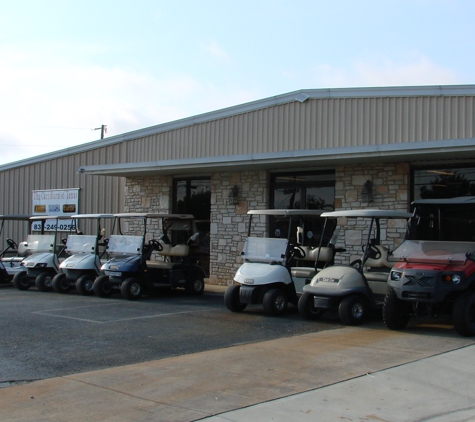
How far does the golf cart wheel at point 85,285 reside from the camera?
45.4ft

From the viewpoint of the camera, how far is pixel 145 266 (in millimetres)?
13469

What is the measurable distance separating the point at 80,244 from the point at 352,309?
24.7 ft

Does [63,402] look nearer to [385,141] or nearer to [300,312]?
[300,312]

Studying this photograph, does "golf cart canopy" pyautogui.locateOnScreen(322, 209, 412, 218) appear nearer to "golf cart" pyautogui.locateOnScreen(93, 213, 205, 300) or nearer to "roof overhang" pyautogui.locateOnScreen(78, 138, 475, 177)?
"roof overhang" pyautogui.locateOnScreen(78, 138, 475, 177)

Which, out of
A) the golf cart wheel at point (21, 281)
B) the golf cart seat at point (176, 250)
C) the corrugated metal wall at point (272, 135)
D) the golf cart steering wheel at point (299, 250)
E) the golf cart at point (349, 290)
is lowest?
the golf cart wheel at point (21, 281)

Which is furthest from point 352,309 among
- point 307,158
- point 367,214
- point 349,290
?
point 307,158

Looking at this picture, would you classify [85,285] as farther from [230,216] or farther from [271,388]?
[271,388]

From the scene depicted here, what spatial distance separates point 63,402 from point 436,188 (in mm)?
10050

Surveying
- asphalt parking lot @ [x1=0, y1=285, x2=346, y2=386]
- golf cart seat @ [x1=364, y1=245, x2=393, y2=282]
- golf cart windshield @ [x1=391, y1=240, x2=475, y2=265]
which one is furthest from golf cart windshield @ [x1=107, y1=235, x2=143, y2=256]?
golf cart windshield @ [x1=391, y1=240, x2=475, y2=265]

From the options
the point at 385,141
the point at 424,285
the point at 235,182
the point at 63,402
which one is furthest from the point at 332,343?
the point at 235,182

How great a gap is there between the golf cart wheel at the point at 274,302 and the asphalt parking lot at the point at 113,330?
0.14m

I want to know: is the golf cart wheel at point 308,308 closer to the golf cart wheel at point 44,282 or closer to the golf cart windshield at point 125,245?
the golf cart windshield at point 125,245

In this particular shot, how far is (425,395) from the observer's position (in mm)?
5984

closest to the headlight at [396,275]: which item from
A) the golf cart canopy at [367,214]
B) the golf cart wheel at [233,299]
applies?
the golf cart canopy at [367,214]
